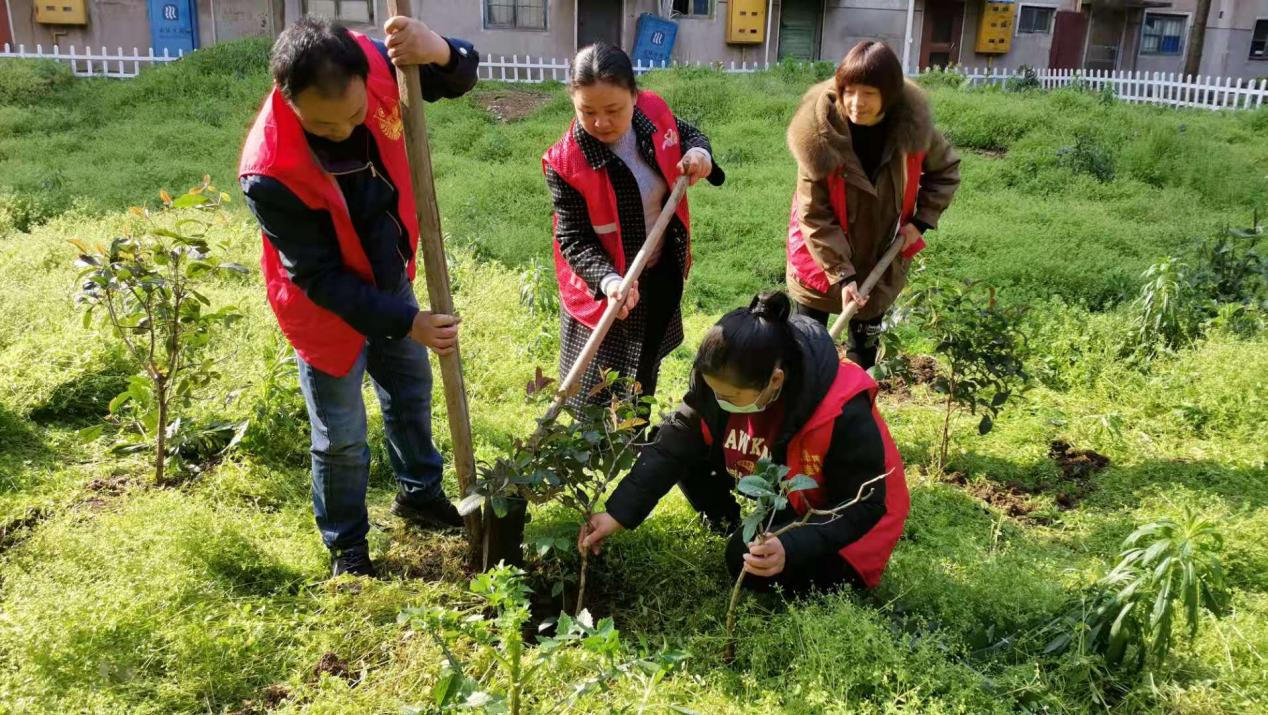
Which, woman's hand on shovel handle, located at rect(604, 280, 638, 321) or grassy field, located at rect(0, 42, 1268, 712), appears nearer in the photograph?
grassy field, located at rect(0, 42, 1268, 712)

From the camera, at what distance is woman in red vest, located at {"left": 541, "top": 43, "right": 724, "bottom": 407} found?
271 centimetres

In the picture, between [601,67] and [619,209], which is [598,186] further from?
[601,67]

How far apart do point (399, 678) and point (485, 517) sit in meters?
0.49

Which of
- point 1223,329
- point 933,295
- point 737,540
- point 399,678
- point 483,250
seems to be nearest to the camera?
point 399,678

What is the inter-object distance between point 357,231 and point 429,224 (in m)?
0.20

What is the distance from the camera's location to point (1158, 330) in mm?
4371

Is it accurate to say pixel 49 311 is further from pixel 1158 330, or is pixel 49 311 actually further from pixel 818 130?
pixel 1158 330

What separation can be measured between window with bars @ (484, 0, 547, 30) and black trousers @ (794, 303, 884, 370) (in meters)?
13.0

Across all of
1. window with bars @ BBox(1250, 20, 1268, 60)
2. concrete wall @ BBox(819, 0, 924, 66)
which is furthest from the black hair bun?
window with bars @ BBox(1250, 20, 1268, 60)

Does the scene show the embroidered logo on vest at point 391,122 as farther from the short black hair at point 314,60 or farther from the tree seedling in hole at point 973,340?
the tree seedling in hole at point 973,340

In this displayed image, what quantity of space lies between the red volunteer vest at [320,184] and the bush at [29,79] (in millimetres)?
10604

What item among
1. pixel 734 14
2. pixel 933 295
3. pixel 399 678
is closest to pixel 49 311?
pixel 399 678

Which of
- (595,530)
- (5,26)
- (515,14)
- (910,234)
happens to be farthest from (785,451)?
(5,26)

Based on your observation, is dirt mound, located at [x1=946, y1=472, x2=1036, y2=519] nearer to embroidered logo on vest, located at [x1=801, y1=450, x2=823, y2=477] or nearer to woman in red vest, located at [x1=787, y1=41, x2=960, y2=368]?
woman in red vest, located at [x1=787, y1=41, x2=960, y2=368]
